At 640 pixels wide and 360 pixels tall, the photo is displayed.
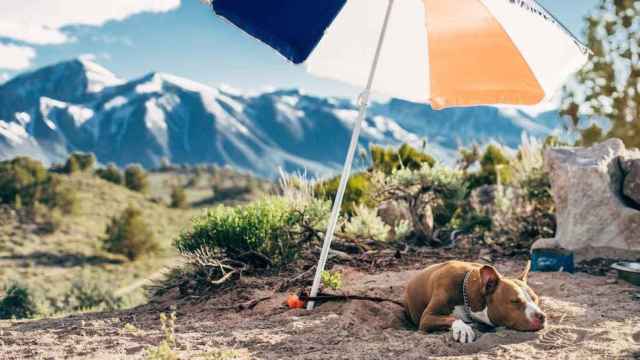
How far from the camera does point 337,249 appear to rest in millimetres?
8430

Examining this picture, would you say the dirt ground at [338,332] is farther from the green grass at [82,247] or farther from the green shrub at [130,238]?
the green shrub at [130,238]

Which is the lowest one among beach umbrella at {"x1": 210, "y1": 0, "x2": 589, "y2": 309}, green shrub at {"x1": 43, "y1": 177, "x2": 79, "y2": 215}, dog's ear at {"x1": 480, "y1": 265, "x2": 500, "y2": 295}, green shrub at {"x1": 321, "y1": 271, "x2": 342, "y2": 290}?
green shrub at {"x1": 43, "y1": 177, "x2": 79, "y2": 215}

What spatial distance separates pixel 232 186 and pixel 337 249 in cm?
6523

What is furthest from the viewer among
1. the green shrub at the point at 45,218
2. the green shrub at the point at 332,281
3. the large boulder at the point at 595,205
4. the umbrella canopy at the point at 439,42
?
the green shrub at the point at 45,218

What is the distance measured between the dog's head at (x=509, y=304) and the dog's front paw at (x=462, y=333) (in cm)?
25

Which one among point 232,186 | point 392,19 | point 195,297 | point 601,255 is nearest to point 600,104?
point 601,255

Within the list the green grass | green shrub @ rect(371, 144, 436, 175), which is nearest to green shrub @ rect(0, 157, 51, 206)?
the green grass

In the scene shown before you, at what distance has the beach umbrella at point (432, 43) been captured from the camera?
4973 millimetres

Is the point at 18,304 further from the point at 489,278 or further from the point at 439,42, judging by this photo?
the point at 489,278

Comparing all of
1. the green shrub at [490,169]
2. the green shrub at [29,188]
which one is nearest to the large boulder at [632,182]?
the green shrub at [490,169]

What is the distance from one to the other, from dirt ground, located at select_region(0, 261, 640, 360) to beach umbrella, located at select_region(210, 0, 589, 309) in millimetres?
646

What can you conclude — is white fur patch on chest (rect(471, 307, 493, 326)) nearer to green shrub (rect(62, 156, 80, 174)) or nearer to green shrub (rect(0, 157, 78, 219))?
green shrub (rect(0, 157, 78, 219))

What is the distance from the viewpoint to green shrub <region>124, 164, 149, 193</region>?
190 feet

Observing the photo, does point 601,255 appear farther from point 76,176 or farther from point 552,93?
point 76,176
